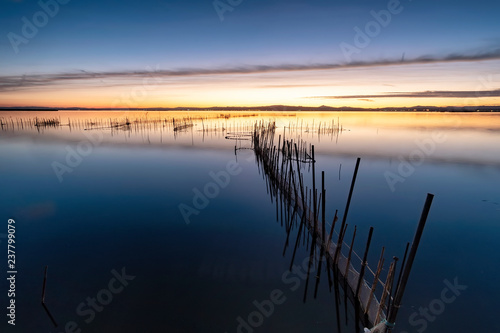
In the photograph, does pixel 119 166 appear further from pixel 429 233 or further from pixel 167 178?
pixel 429 233

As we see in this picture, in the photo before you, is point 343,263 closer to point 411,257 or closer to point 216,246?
point 411,257

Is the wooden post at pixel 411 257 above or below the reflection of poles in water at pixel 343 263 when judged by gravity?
above

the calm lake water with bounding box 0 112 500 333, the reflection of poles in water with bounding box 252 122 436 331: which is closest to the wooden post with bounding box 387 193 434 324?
the reflection of poles in water with bounding box 252 122 436 331

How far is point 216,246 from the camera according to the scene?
615cm

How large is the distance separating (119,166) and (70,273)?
29.8ft

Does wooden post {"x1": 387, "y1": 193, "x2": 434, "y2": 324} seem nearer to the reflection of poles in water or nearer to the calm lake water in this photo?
the reflection of poles in water

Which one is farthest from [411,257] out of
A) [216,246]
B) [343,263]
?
[216,246]

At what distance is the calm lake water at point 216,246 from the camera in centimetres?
409

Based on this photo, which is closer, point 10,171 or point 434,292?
point 434,292

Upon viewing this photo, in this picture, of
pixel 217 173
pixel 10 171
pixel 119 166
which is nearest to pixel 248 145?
pixel 217 173

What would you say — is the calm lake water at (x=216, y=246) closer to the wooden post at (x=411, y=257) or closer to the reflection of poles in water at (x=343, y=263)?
the reflection of poles in water at (x=343, y=263)

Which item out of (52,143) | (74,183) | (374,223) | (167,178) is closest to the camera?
(374,223)

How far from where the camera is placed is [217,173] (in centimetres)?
1255

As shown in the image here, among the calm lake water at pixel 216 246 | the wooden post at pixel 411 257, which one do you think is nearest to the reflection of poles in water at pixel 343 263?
the wooden post at pixel 411 257
